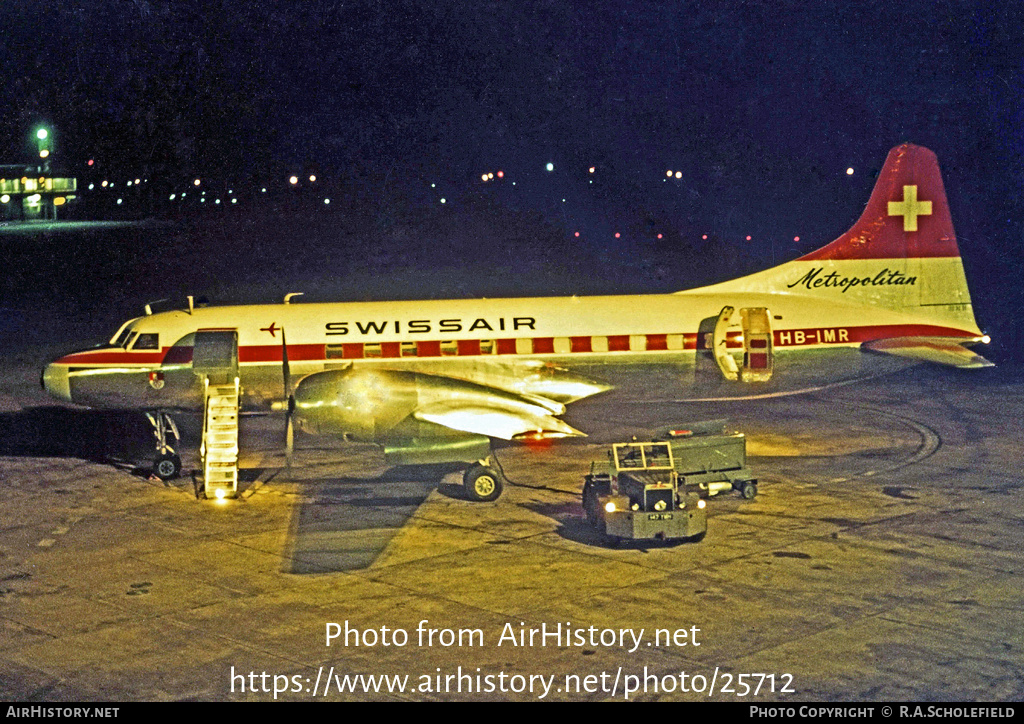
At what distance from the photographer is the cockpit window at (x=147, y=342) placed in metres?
30.6

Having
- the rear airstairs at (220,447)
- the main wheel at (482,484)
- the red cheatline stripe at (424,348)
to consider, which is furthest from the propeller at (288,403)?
the main wheel at (482,484)

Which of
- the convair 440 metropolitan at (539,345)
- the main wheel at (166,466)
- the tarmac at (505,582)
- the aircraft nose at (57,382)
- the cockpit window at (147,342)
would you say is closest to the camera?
the tarmac at (505,582)

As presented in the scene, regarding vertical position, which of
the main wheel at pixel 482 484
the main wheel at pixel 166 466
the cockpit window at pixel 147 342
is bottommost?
the main wheel at pixel 482 484

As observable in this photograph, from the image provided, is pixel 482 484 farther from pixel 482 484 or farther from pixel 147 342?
pixel 147 342

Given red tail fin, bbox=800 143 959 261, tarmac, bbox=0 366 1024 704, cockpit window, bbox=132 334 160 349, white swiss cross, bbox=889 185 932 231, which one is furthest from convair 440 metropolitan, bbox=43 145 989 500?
tarmac, bbox=0 366 1024 704

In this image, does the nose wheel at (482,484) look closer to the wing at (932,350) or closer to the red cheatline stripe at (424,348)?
the red cheatline stripe at (424,348)

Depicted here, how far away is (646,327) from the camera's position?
1241 inches

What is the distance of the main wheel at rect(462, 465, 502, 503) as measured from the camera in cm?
2716

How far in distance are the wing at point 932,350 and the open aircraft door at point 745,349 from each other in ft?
9.93

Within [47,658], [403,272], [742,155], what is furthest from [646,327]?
[742,155]

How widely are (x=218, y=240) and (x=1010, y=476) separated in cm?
10346

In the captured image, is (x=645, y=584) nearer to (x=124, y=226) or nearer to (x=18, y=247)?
(x=18, y=247)

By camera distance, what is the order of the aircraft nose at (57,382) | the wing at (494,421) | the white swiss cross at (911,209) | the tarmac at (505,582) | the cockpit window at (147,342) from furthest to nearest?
the white swiss cross at (911,209) → the cockpit window at (147,342) → the aircraft nose at (57,382) → the wing at (494,421) → the tarmac at (505,582)

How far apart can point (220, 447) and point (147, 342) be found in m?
4.78
